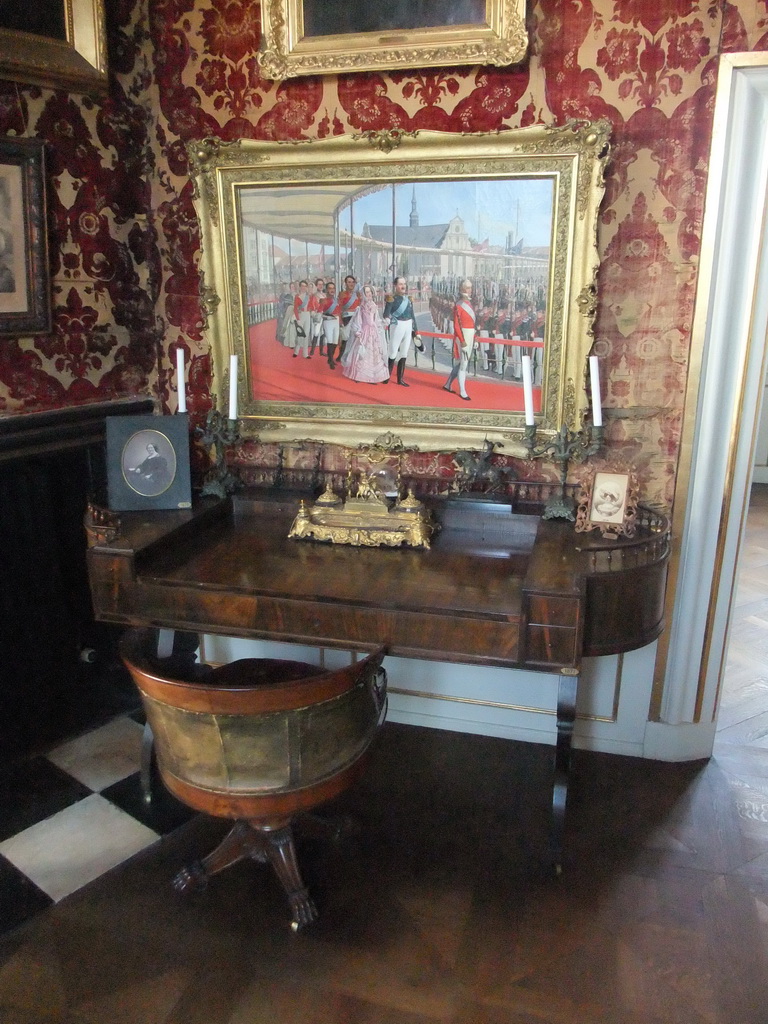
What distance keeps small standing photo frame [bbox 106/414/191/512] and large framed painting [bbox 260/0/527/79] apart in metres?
1.19

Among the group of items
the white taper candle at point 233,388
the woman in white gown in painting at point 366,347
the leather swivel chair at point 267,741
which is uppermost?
the woman in white gown in painting at point 366,347

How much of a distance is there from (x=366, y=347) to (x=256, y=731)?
138cm

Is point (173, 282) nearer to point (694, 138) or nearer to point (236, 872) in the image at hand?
point (694, 138)

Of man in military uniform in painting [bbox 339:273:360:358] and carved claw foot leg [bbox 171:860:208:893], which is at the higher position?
man in military uniform in painting [bbox 339:273:360:358]

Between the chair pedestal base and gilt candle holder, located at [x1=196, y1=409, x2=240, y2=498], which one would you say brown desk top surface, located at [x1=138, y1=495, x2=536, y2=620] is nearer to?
gilt candle holder, located at [x1=196, y1=409, x2=240, y2=498]

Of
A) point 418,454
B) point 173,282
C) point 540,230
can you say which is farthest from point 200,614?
point 540,230

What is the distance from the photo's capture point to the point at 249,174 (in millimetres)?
2543

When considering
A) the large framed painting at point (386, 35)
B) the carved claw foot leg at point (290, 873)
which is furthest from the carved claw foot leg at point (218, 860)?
the large framed painting at point (386, 35)

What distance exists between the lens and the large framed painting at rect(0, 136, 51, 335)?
2.36m

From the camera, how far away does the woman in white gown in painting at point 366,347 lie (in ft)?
8.43

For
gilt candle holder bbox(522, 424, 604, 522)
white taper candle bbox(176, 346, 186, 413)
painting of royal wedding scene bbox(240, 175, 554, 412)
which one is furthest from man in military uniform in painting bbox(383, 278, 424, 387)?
white taper candle bbox(176, 346, 186, 413)

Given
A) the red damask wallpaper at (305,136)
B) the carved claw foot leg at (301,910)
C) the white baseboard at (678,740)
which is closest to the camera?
the carved claw foot leg at (301,910)

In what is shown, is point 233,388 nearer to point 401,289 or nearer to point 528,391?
point 401,289

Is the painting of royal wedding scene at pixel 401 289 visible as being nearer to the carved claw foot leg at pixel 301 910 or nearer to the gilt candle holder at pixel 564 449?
the gilt candle holder at pixel 564 449
